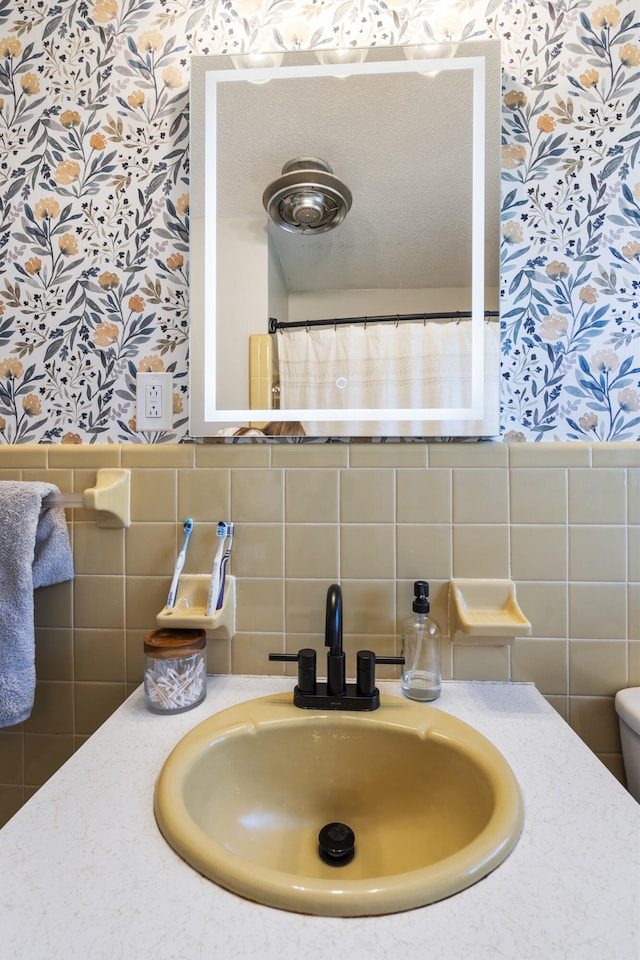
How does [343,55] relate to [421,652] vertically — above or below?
above

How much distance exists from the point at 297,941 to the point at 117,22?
1.43 meters

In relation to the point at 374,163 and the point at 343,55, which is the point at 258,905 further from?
the point at 343,55

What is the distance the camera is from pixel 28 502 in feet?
2.67

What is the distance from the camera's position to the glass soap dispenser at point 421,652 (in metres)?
0.79

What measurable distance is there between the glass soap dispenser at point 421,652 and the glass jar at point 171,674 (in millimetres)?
353

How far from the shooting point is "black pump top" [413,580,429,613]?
787 millimetres

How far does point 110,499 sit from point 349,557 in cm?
45

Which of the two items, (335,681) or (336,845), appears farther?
(335,681)

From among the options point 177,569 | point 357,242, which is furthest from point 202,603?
point 357,242

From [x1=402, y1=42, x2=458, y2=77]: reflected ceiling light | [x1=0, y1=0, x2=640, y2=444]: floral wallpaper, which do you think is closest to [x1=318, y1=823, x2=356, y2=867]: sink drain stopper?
[x1=0, y1=0, x2=640, y2=444]: floral wallpaper

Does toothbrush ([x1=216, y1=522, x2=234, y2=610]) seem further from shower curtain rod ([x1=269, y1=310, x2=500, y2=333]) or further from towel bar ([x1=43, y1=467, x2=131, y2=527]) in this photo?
shower curtain rod ([x1=269, y1=310, x2=500, y2=333])

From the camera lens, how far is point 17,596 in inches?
31.2

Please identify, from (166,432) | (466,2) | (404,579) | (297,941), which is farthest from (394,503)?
(466,2)

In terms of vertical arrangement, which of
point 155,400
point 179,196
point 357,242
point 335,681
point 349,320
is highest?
point 179,196
